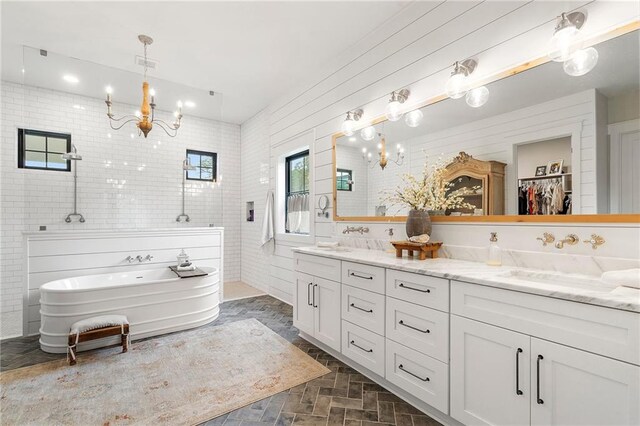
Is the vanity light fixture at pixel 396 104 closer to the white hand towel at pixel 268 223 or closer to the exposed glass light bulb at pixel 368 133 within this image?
the exposed glass light bulb at pixel 368 133

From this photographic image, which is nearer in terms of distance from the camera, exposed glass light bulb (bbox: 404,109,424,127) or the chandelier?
exposed glass light bulb (bbox: 404,109,424,127)

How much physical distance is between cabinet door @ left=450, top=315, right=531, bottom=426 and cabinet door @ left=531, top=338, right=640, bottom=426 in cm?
6

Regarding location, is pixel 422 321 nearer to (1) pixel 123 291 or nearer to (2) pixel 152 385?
(2) pixel 152 385

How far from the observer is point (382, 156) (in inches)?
117

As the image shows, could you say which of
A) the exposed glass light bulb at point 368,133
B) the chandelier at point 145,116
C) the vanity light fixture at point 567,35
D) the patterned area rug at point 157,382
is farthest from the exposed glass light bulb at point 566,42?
the chandelier at point 145,116

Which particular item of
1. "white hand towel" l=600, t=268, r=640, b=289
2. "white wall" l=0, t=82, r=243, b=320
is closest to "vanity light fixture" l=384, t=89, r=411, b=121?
"white hand towel" l=600, t=268, r=640, b=289

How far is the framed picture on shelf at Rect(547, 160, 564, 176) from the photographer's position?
1771 millimetres

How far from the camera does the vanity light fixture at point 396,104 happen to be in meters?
2.71

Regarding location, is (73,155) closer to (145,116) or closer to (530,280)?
(145,116)

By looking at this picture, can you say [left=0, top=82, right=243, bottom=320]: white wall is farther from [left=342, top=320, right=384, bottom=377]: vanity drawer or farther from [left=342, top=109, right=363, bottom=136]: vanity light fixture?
[left=342, top=320, right=384, bottom=377]: vanity drawer

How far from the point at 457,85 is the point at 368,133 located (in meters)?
1.05

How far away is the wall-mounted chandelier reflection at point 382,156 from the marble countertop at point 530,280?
104 centimetres

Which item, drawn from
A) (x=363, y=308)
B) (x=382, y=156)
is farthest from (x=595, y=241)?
(x=382, y=156)

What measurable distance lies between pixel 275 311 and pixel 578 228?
11.2ft
